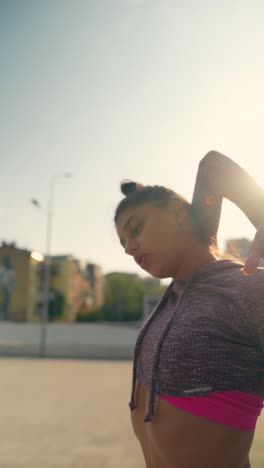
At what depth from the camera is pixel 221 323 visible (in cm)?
105

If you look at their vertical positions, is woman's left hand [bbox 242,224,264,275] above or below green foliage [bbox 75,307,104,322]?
above

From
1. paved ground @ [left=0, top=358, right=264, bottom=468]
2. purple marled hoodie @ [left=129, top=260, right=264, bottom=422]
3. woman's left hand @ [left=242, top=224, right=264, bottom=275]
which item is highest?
woman's left hand @ [left=242, top=224, right=264, bottom=275]

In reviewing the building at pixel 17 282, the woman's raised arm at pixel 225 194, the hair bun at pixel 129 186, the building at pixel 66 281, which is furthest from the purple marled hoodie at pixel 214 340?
the building at pixel 66 281

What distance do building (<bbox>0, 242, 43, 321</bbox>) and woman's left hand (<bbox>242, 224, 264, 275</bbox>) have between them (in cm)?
5353

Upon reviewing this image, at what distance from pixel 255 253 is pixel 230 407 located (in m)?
0.35

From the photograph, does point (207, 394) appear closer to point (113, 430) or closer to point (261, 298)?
point (261, 298)

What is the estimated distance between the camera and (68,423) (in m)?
5.82

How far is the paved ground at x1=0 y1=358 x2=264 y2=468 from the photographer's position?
4348 millimetres

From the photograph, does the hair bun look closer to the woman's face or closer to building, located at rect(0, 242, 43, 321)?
the woman's face

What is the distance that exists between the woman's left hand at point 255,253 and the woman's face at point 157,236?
288mm

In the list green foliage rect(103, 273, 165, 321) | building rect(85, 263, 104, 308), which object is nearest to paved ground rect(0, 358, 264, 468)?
green foliage rect(103, 273, 165, 321)

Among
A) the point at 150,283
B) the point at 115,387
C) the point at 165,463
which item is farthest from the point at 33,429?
the point at 150,283

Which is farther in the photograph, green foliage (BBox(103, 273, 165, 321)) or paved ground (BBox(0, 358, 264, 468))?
green foliage (BBox(103, 273, 165, 321))

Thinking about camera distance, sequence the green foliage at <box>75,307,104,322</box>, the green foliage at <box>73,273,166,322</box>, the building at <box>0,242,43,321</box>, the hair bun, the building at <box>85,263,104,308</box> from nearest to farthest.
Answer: the hair bun, the building at <box>0,242,43,321</box>, the green foliage at <box>75,307,104,322</box>, the green foliage at <box>73,273,166,322</box>, the building at <box>85,263,104,308</box>
